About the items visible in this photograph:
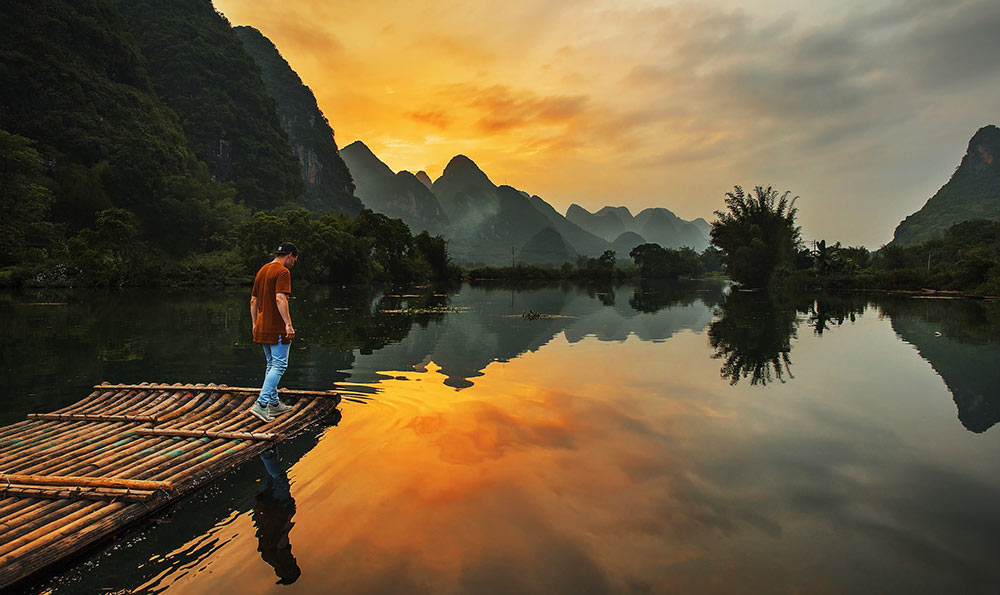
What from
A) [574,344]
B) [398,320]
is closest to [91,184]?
[398,320]

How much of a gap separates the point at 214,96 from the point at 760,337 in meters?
149

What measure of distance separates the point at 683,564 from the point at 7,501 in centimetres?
628

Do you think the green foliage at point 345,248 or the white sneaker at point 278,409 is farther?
the green foliage at point 345,248

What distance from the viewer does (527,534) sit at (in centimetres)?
477

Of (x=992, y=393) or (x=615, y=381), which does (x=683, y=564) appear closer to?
(x=615, y=381)

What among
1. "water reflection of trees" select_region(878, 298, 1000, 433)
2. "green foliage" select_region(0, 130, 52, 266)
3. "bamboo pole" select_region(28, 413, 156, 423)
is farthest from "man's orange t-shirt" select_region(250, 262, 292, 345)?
"green foliage" select_region(0, 130, 52, 266)

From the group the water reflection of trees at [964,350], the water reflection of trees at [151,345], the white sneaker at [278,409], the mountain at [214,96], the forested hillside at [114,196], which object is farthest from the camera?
the mountain at [214,96]

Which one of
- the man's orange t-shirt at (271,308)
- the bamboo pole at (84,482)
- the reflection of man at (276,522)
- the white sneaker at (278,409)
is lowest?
the reflection of man at (276,522)

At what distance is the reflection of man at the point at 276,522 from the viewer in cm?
420

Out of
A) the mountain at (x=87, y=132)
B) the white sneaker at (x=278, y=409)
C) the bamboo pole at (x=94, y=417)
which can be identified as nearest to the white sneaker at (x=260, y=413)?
the white sneaker at (x=278, y=409)

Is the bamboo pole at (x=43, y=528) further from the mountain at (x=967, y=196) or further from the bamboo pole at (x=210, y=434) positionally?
the mountain at (x=967, y=196)

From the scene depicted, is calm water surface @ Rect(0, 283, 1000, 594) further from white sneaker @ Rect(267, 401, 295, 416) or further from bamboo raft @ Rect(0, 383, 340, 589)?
white sneaker @ Rect(267, 401, 295, 416)

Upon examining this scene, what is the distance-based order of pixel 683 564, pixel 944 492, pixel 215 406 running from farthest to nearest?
pixel 215 406 → pixel 944 492 → pixel 683 564

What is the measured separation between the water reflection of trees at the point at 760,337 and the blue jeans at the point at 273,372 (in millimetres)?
9689
